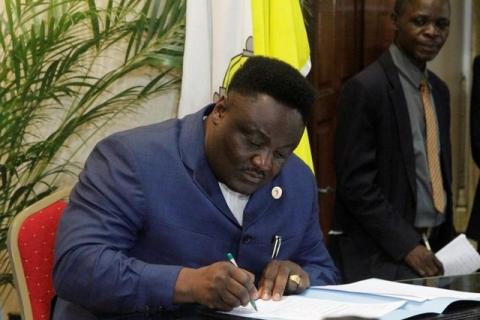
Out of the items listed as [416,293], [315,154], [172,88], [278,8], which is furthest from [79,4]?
[416,293]

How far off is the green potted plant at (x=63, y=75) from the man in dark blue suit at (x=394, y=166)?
689 millimetres

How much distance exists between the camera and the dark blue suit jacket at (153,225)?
67.2 inches

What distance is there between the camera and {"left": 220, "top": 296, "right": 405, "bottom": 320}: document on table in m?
1.57

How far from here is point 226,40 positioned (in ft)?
9.50

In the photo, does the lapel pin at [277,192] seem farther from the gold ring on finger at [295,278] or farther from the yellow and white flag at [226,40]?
the yellow and white flag at [226,40]

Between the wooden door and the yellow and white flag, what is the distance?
67 cm

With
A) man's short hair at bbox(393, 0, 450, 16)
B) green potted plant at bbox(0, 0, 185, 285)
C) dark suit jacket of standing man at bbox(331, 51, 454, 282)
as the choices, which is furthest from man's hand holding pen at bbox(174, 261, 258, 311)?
man's short hair at bbox(393, 0, 450, 16)

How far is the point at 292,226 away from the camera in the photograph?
6.59 feet

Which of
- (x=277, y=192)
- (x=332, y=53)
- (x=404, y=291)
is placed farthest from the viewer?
(x=332, y=53)

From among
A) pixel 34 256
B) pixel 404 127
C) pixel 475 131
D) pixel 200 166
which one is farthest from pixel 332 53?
pixel 34 256

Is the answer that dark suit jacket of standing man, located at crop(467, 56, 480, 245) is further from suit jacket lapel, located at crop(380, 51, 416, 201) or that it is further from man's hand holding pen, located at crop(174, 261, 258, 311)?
man's hand holding pen, located at crop(174, 261, 258, 311)

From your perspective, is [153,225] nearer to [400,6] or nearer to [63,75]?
[63,75]

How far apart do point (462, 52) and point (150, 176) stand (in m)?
4.12

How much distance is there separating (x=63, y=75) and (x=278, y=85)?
52.7 inches
